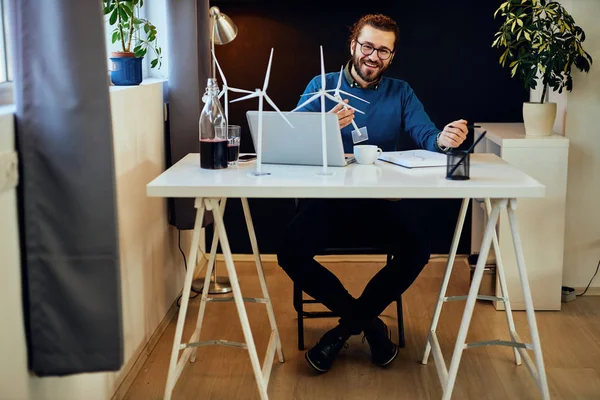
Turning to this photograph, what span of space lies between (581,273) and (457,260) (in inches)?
30.0

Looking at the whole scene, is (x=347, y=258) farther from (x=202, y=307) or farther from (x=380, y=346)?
(x=202, y=307)

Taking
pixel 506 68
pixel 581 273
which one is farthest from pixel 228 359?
pixel 506 68

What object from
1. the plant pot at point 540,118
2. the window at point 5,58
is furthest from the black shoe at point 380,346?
the window at point 5,58

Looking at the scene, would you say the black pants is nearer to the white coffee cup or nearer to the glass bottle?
the white coffee cup

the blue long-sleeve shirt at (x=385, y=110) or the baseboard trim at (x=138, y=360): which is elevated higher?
the blue long-sleeve shirt at (x=385, y=110)

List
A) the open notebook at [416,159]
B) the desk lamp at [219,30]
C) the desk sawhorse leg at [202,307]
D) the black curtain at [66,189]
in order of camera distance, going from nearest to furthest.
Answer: the black curtain at [66,189] < the desk sawhorse leg at [202,307] < the open notebook at [416,159] < the desk lamp at [219,30]

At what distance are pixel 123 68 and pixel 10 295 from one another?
1242 millimetres

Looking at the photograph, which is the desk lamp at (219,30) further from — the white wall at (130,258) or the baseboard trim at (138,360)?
the baseboard trim at (138,360)

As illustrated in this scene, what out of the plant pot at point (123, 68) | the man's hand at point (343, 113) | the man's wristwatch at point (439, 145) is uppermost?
the plant pot at point (123, 68)

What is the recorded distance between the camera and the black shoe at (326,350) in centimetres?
277

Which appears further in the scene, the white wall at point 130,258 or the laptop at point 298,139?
the laptop at point 298,139

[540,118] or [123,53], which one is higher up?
[123,53]

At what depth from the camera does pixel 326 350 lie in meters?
2.79

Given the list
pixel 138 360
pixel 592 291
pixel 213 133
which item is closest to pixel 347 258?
pixel 592 291
